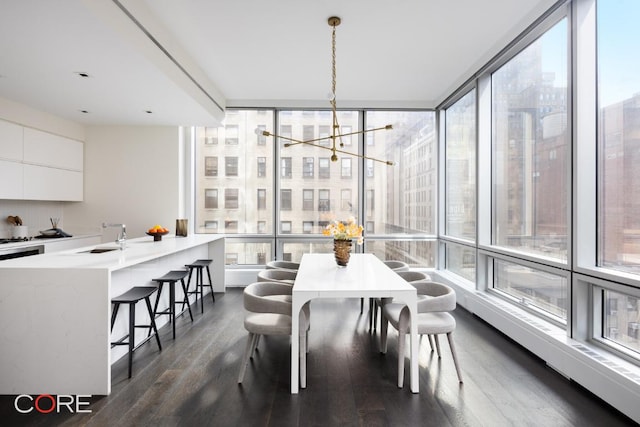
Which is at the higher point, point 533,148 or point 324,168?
point 324,168

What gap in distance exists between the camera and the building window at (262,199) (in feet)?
18.6

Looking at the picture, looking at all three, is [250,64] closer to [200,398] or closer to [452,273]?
[200,398]

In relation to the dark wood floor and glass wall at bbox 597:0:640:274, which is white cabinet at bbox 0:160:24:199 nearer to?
the dark wood floor

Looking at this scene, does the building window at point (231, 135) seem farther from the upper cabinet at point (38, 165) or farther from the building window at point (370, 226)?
the building window at point (370, 226)

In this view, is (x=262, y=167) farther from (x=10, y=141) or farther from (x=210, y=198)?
(x=10, y=141)

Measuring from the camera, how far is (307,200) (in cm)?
569

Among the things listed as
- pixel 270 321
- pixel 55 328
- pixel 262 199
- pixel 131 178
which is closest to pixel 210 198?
pixel 262 199

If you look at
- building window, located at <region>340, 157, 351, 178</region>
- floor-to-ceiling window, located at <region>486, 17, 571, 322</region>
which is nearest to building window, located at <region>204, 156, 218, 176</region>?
building window, located at <region>340, 157, 351, 178</region>

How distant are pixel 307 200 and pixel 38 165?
12.1ft

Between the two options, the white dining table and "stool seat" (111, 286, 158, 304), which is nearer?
the white dining table

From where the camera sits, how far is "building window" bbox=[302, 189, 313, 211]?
567cm

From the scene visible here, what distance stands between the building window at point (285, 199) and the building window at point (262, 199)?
0.27 m

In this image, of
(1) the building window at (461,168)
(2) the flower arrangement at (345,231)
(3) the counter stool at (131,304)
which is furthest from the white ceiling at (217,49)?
(3) the counter stool at (131,304)

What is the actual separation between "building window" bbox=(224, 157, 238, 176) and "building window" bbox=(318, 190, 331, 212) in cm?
144
